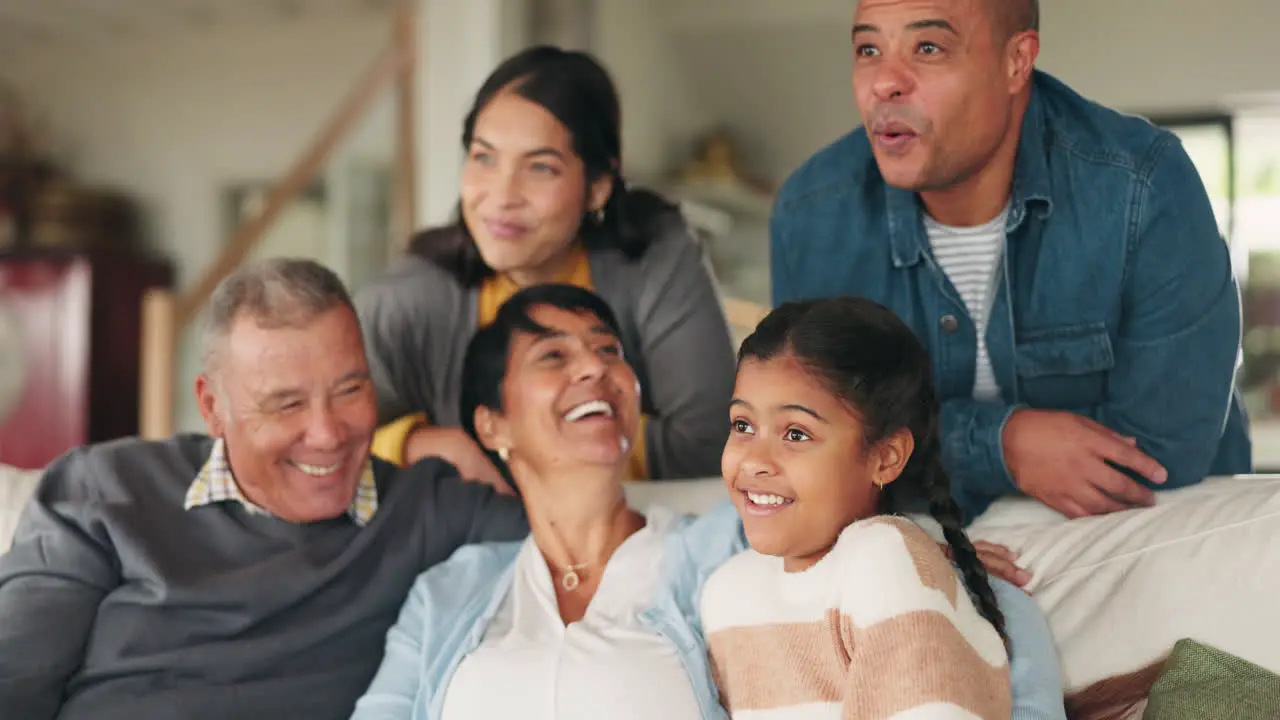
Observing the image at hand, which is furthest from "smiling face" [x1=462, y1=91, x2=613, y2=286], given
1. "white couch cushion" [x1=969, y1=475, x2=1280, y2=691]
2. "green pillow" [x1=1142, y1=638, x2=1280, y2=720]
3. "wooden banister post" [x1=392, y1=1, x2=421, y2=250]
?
"wooden banister post" [x1=392, y1=1, x2=421, y2=250]

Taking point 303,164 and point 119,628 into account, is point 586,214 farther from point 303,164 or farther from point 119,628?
point 303,164

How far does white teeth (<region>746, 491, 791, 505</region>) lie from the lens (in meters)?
1.25

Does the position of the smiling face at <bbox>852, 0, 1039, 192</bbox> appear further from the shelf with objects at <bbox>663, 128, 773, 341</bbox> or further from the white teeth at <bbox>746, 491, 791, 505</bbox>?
the shelf with objects at <bbox>663, 128, 773, 341</bbox>

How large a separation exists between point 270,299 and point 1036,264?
3.53ft

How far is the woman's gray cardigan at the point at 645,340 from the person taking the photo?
6.54ft

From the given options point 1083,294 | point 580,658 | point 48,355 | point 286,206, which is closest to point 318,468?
point 580,658

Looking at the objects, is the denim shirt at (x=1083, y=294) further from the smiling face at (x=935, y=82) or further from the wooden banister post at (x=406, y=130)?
the wooden banister post at (x=406, y=130)

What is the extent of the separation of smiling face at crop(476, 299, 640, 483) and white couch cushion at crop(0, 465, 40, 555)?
2.39 feet

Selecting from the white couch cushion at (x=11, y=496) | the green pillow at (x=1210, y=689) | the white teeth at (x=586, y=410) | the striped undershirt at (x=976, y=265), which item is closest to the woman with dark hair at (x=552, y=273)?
the white teeth at (x=586, y=410)

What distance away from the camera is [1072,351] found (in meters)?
1.68

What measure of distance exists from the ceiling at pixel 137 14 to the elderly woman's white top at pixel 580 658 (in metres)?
5.00

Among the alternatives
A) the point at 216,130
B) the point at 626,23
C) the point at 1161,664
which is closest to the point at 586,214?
the point at 1161,664

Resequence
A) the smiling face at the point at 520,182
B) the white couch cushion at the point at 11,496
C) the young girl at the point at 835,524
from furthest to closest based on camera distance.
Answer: the smiling face at the point at 520,182 < the white couch cushion at the point at 11,496 < the young girl at the point at 835,524

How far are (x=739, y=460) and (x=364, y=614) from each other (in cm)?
66
